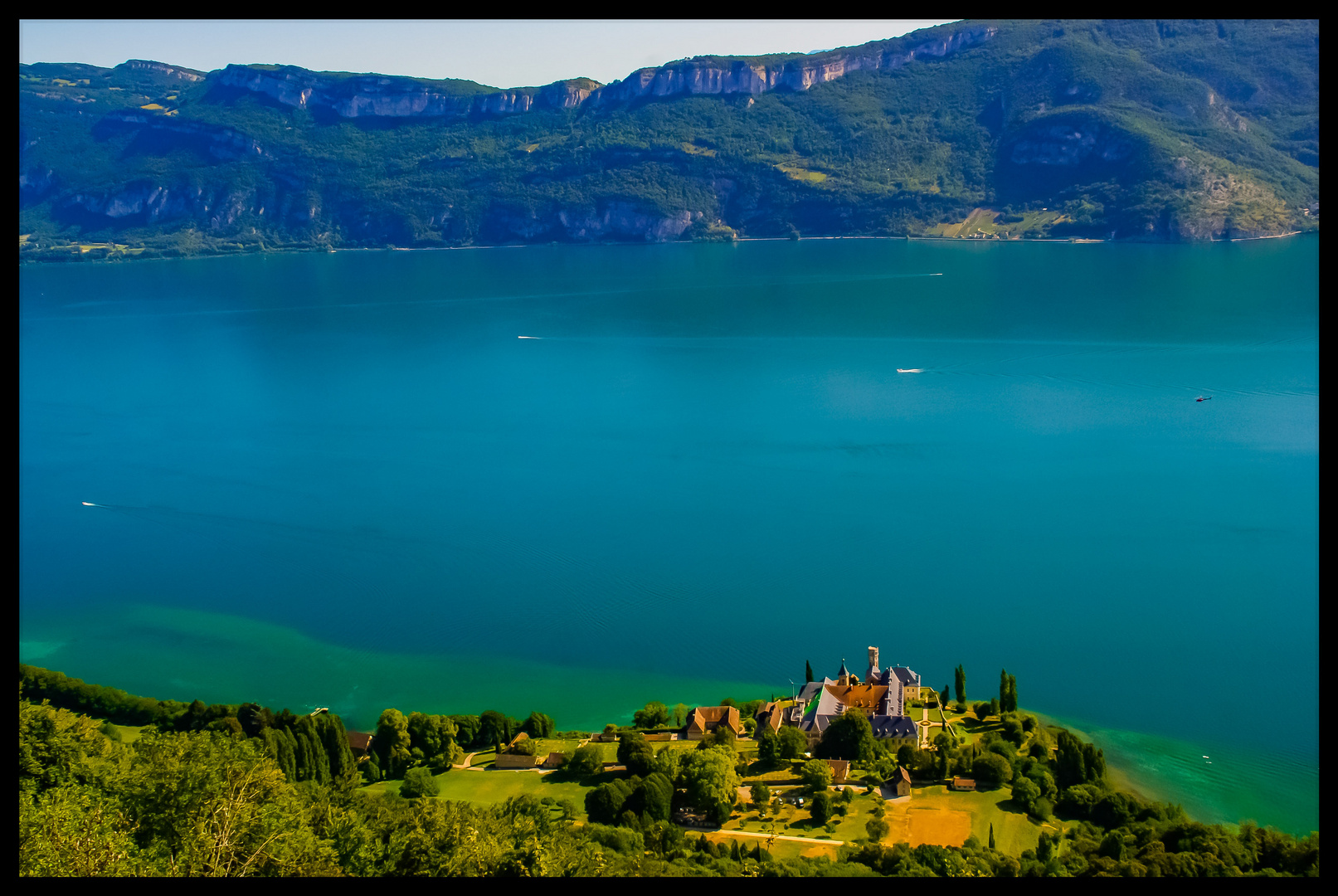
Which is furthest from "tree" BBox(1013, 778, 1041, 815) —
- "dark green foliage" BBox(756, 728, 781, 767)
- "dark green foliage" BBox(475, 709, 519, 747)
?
"dark green foliage" BBox(475, 709, 519, 747)

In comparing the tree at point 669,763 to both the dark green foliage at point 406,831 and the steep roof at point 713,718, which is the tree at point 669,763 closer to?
the dark green foliage at point 406,831

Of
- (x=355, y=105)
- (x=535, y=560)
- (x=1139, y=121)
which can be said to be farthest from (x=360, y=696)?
(x=355, y=105)

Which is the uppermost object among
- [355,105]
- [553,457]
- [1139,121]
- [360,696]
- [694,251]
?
[355,105]

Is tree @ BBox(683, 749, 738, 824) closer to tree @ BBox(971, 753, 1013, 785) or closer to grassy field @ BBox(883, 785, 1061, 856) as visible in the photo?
grassy field @ BBox(883, 785, 1061, 856)

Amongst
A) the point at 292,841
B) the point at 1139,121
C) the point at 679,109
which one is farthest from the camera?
the point at 679,109

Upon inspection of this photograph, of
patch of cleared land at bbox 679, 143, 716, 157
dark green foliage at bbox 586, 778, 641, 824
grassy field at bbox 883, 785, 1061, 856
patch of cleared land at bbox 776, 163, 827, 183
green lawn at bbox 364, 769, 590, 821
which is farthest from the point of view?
patch of cleared land at bbox 679, 143, 716, 157

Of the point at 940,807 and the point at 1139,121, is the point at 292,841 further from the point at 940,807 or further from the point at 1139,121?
the point at 1139,121

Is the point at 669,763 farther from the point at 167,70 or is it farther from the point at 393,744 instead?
the point at 167,70
